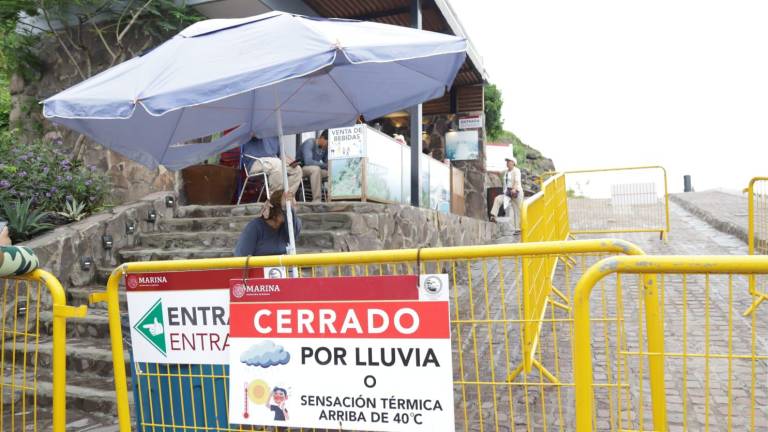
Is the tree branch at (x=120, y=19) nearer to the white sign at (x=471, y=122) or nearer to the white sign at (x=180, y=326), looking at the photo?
the white sign at (x=180, y=326)

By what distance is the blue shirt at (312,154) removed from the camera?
900cm

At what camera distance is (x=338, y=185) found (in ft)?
27.0

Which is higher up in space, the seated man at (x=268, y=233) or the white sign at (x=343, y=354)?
the seated man at (x=268, y=233)

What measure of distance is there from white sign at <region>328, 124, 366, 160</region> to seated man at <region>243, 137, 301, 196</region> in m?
0.62

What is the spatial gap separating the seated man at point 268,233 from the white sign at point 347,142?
362cm

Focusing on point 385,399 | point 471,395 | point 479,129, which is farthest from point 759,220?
point 479,129

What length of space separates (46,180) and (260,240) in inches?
188

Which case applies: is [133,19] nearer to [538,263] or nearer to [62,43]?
[62,43]

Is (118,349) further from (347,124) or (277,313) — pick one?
(347,124)

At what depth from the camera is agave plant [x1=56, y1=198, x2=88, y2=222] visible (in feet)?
24.0

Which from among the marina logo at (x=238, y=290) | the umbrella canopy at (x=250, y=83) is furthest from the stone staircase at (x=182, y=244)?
the marina logo at (x=238, y=290)

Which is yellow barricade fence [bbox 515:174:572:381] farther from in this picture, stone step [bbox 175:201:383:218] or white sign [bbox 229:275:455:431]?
stone step [bbox 175:201:383:218]

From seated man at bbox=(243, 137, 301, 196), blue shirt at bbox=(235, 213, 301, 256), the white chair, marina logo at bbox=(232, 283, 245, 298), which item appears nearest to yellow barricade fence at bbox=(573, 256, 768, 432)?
marina logo at bbox=(232, 283, 245, 298)

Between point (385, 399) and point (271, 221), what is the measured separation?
2.58 metres
